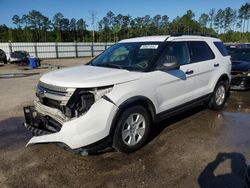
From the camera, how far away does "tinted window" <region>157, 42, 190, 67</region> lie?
4.61m

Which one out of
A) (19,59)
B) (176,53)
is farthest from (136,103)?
(19,59)

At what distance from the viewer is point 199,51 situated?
5695 mm

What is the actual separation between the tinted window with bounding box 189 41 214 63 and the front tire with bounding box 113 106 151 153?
1885 mm

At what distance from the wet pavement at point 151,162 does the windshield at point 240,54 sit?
17.1ft

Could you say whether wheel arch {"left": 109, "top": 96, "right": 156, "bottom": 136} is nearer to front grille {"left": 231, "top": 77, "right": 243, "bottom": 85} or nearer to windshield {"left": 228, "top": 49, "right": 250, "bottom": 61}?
front grille {"left": 231, "top": 77, "right": 243, "bottom": 85}

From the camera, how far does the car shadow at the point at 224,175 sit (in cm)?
331

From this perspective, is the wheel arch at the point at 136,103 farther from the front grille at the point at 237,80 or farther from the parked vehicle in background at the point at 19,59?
the parked vehicle in background at the point at 19,59

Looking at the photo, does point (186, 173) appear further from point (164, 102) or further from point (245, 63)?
point (245, 63)

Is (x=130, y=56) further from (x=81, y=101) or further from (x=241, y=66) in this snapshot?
(x=241, y=66)

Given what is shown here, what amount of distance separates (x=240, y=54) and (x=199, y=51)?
5.36 metres

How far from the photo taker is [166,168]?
148 inches

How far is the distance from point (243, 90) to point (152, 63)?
5626 millimetres

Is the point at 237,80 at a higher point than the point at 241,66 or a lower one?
lower

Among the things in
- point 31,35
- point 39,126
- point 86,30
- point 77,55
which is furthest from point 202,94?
point 86,30
